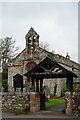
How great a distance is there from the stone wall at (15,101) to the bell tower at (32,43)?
11.6m

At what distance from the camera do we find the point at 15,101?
1421 cm

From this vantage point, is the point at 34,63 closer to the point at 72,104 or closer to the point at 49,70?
the point at 49,70

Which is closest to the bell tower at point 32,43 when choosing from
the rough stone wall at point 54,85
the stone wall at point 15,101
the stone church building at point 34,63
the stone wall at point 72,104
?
the stone church building at point 34,63

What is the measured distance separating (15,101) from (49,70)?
146 inches

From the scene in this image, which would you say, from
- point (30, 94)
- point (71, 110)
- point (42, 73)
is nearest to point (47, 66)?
point (42, 73)

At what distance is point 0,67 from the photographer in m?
31.0

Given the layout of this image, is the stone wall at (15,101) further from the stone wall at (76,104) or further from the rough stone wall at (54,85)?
the rough stone wall at (54,85)

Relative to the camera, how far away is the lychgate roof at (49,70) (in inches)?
486

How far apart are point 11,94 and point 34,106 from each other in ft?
8.18

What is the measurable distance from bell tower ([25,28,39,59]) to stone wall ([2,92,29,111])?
38.0 feet

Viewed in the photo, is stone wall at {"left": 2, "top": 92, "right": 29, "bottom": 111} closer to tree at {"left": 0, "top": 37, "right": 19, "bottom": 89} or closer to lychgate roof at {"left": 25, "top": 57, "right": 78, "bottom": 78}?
lychgate roof at {"left": 25, "top": 57, "right": 78, "bottom": 78}

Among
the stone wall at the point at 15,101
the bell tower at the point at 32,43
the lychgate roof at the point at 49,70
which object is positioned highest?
the bell tower at the point at 32,43

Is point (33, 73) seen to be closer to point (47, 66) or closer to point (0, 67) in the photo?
point (47, 66)

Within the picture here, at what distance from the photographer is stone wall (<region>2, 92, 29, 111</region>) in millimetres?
13816
